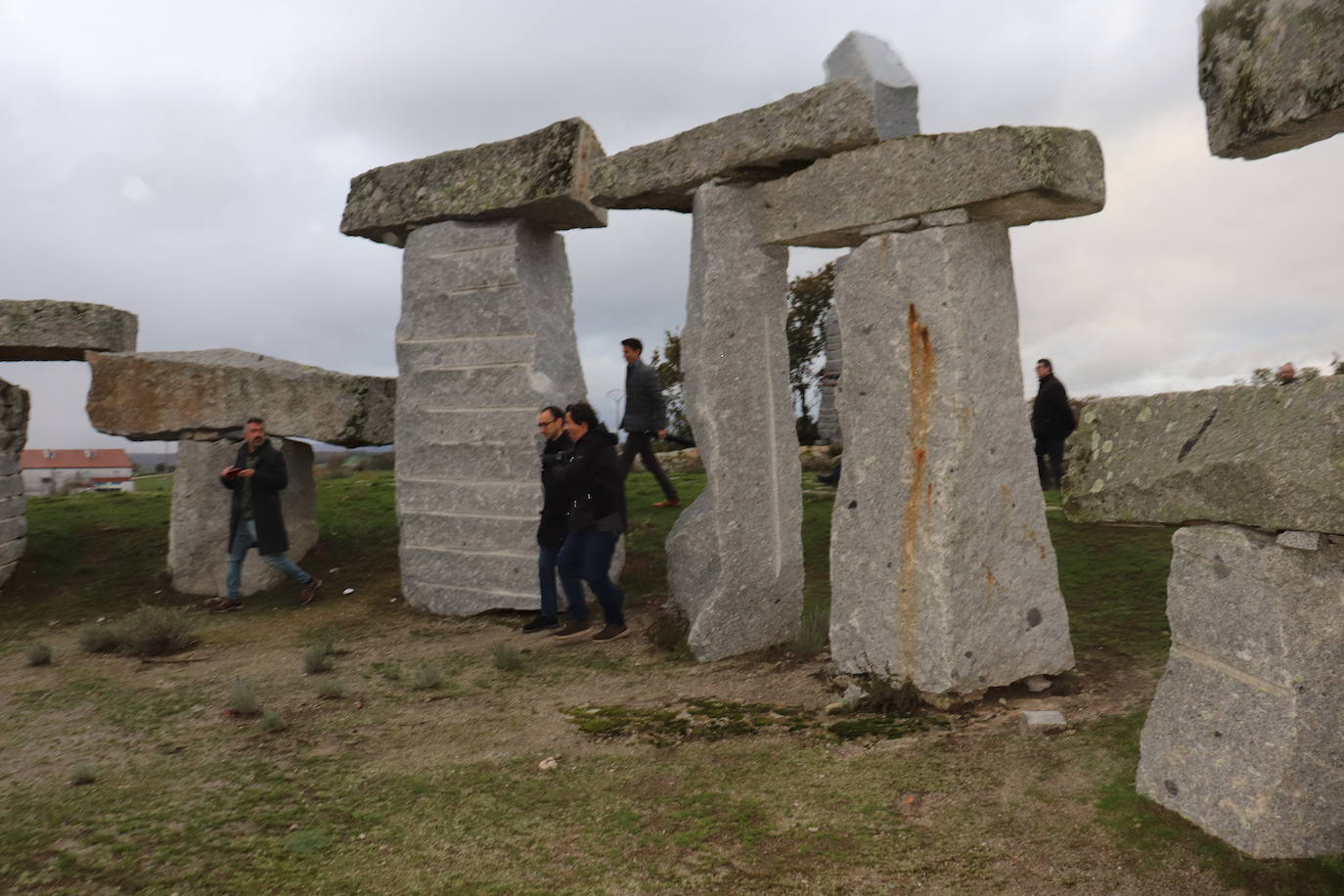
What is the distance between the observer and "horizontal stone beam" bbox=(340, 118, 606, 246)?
8.59m

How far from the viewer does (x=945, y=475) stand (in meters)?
5.75

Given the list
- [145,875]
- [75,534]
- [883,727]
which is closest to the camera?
[145,875]

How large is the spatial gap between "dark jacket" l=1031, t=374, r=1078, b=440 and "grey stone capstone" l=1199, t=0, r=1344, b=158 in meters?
8.47

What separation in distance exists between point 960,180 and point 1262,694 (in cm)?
296

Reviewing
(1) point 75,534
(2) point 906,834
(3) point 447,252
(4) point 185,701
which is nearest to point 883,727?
(2) point 906,834


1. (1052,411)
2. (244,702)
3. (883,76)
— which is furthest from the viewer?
(883,76)

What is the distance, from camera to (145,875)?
4.00 meters

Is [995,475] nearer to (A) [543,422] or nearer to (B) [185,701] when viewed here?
(A) [543,422]

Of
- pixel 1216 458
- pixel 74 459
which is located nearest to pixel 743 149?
pixel 1216 458

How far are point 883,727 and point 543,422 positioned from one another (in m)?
3.48

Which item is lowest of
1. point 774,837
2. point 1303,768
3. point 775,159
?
point 774,837

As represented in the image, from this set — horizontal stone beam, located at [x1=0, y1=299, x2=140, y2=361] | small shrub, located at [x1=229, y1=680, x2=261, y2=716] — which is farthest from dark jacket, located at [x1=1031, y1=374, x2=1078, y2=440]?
horizontal stone beam, located at [x1=0, y1=299, x2=140, y2=361]

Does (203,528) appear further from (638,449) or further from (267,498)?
(638,449)

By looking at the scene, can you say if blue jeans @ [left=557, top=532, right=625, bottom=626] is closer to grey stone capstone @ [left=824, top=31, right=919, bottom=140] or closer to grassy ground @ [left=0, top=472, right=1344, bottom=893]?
grassy ground @ [left=0, top=472, right=1344, bottom=893]
